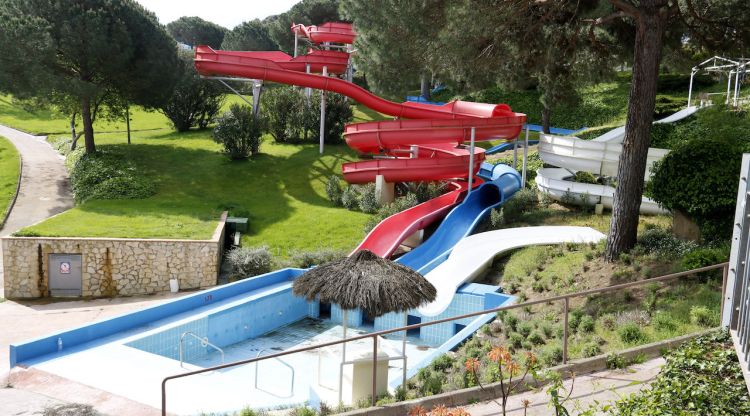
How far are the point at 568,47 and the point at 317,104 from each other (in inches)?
744

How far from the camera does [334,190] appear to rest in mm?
24891

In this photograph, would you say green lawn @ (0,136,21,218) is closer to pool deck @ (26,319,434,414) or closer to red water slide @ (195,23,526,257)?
red water slide @ (195,23,526,257)

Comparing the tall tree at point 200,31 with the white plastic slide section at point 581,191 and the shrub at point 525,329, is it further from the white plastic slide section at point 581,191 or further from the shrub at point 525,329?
the shrub at point 525,329

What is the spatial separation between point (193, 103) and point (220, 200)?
42.8ft

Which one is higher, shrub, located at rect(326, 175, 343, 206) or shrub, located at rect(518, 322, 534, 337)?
shrub, located at rect(326, 175, 343, 206)

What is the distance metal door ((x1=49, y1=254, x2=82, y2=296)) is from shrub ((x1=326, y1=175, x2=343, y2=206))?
9161 millimetres

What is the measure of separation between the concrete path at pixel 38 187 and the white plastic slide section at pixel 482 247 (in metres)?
14.6

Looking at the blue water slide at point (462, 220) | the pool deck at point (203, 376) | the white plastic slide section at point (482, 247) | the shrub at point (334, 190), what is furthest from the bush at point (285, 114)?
the pool deck at point (203, 376)

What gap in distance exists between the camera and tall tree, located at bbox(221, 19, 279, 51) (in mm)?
61906

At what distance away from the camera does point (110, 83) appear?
28594 millimetres

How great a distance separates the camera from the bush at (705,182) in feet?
44.2

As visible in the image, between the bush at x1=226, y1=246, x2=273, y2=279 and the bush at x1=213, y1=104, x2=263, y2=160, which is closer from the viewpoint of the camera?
the bush at x1=226, y1=246, x2=273, y2=279

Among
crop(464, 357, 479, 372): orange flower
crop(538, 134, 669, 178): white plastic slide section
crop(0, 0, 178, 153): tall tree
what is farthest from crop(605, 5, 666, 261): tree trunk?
crop(0, 0, 178, 153): tall tree

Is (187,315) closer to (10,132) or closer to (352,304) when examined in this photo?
(352,304)
